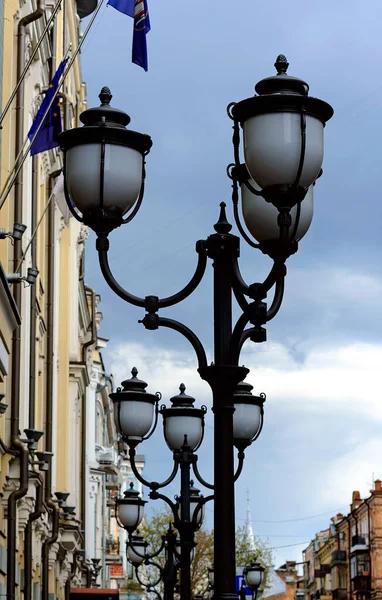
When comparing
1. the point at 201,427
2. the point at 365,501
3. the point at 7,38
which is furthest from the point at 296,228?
the point at 365,501

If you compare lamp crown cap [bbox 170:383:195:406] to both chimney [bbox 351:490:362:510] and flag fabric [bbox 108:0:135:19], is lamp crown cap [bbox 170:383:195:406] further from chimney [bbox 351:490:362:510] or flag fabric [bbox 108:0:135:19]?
chimney [bbox 351:490:362:510]

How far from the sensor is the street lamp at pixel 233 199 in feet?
22.8

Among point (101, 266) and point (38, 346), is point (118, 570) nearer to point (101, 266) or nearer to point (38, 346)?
point (38, 346)

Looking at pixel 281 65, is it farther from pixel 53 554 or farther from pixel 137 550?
pixel 53 554

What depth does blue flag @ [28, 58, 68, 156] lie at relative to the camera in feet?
61.5

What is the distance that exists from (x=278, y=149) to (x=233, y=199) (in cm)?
106

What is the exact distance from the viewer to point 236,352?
24.9ft

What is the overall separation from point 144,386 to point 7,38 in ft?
31.1

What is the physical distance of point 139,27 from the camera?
17.9 meters

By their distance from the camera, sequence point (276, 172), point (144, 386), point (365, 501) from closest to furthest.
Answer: point (276, 172) → point (144, 386) → point (365, 501)

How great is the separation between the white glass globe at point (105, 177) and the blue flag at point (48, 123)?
10.9 meters

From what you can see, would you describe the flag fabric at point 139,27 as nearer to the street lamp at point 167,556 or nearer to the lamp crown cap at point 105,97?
the street lamp at point 167,556

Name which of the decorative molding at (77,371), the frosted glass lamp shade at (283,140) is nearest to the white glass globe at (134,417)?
the frosted glass lamp shade at (283,140)

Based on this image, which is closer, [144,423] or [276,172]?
[276,172]
